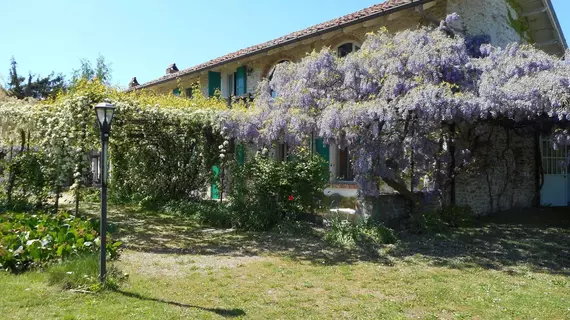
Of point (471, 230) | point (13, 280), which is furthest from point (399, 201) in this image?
point (13, 280)

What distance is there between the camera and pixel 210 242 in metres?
9.23

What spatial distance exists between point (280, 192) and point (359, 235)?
258cm

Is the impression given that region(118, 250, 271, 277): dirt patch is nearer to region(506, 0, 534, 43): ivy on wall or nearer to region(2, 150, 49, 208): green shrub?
region(2, 150, 49, 208): green shrub

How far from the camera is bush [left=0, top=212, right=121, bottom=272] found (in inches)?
248

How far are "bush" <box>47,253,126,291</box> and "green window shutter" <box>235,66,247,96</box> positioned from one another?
466 inches

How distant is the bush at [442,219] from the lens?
385 inches

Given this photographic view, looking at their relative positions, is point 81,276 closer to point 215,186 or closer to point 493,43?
point 215,186

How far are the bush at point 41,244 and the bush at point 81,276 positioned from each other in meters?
0.45

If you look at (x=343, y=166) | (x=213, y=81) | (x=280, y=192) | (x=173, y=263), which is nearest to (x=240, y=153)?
(x=280, y=192)

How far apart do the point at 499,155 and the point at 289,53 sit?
724cm

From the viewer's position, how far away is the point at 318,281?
20.6 ft

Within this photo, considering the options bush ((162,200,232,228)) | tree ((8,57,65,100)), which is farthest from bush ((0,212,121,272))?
tree ((8,57,65,100))

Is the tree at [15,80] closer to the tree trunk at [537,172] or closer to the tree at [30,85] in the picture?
the tree at [30,85]

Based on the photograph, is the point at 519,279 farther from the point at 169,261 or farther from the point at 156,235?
the point at 156,235
